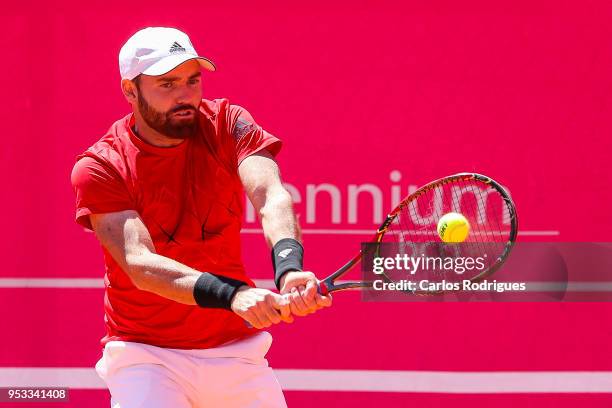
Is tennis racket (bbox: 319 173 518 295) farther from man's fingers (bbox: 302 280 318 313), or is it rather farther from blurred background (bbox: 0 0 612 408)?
man's fingers (bbox: 302 280 318 313)

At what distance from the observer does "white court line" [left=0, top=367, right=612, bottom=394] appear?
205 inches

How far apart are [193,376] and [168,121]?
2.57 ft

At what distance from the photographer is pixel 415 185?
17.0 feet

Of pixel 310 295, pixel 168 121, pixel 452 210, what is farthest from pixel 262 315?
pixel 452 210

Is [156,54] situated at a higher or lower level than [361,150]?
higher

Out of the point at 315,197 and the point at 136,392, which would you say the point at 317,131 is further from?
the point at 136,392

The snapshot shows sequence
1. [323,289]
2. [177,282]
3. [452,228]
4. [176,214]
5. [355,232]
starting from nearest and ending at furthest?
[177,282]
[323,289]
[176,214]
[452,228]
[355,232]

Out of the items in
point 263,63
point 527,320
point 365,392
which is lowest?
point 365,392

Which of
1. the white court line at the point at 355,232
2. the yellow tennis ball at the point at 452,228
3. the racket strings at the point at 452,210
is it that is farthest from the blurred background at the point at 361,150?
the yellow tennis ball at the point at 452,228

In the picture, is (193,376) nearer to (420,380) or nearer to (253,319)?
(253,319)

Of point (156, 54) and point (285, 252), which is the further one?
point (156, 54)

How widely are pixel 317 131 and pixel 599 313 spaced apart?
1426mm

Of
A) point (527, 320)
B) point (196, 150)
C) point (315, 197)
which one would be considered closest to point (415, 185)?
point (315, 197)

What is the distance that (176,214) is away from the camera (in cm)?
372
